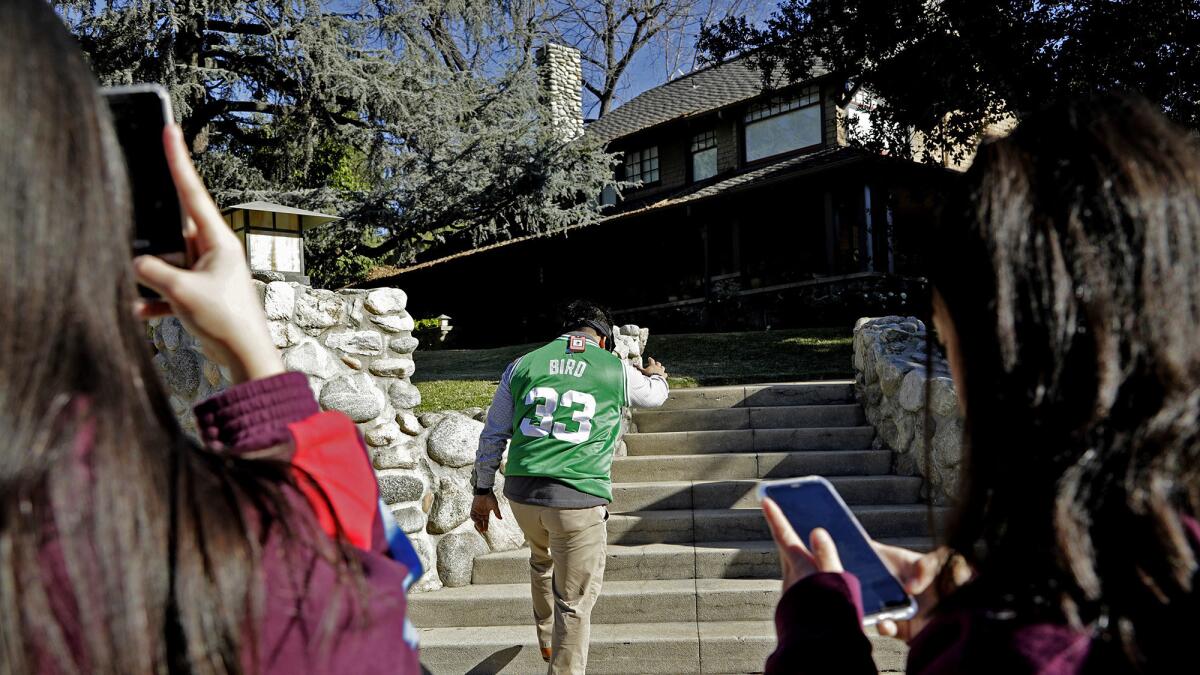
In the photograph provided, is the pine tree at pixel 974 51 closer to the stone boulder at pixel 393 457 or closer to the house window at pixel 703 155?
the stone boulder at pixel 393 457

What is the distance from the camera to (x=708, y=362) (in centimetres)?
1184

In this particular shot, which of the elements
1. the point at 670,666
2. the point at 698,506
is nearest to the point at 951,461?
Result: the point at 698,506

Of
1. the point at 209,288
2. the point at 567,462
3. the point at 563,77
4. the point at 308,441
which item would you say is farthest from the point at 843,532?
the point at 563,77

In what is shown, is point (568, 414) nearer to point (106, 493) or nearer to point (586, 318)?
point (586, 318)

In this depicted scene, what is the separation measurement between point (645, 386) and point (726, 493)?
7.53 feet

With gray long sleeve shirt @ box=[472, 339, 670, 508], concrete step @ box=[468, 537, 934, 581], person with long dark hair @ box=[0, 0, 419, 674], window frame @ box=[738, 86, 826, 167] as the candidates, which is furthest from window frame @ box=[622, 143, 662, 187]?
person with long dark hair @ box=[0, 0, 419, 674]

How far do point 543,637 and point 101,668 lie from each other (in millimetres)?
4632

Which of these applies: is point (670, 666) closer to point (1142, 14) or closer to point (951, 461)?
point (951, 461)

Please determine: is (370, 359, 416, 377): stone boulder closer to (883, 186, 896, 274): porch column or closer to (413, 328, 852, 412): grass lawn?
→ (413, 328, 852, 412): grass lawn

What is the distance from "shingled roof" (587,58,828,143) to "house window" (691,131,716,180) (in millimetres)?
709

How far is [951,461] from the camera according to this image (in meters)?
6.51

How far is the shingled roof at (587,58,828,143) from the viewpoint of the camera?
20.2 m

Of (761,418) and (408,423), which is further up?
(408,423)

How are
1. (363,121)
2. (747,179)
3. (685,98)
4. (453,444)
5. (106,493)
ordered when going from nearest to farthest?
(106,493), (453,444), (363,121), (747,179), (685,98)
